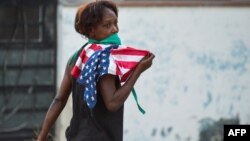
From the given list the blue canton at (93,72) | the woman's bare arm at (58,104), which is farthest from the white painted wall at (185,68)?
the blue canton at (93,72)

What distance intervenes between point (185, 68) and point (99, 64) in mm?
3876

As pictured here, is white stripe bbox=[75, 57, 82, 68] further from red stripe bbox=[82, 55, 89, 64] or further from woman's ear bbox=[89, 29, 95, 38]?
woman's ear bbox=[89, 29, 95, 38]

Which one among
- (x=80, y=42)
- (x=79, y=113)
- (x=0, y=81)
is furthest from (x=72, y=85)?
(x=0, y=81)

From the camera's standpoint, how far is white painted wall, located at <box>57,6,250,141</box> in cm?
680

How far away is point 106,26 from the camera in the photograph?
10.5 feet

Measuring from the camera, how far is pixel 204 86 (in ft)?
22.9

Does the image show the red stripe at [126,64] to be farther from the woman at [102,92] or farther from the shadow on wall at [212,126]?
the shadow on wall at [212,126]

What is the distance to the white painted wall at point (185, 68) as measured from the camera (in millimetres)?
6805

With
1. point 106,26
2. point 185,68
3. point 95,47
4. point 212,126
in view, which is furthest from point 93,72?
point 212,126

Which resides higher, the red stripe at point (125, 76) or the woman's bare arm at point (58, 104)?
the red stripe at point (125, 76)

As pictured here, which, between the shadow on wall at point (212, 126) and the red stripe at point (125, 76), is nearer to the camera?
the red stripe at point (125, 76)

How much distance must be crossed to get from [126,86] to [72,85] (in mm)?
338

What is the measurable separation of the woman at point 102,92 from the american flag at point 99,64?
0.03m

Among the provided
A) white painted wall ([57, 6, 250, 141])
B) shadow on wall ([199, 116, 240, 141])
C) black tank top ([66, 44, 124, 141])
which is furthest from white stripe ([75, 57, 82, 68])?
shadow on wall ([199, 116, 240, 141])
